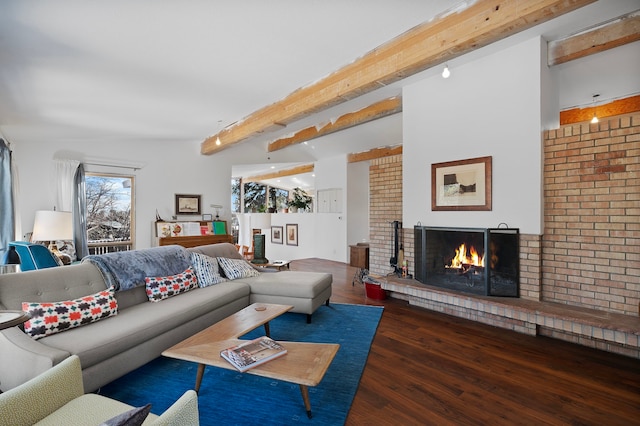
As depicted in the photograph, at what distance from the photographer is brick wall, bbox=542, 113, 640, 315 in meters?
2.70

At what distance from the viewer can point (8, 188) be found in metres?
3.90

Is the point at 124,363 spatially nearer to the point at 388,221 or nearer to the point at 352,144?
the point at 388,221

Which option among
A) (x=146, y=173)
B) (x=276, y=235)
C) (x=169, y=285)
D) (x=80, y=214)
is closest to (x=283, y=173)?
(x=276, y=235)

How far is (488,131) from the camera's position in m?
3.34

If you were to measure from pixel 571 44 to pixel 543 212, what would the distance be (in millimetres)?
1619

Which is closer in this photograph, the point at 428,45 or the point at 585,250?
the point at 428,45

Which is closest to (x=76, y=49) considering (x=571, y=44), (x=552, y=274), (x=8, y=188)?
(x=8, y=188)

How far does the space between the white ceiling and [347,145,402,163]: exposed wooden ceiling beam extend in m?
2.41

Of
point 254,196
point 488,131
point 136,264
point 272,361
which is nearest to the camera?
point 272,361

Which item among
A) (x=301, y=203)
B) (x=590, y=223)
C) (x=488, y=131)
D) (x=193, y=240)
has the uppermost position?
(x=488, y=131)

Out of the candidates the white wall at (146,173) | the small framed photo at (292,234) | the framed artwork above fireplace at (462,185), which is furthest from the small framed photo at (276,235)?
the framed artwork above fireplace at (462,185)

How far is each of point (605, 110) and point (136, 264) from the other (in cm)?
633

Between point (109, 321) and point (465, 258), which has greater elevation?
point (465, 258)

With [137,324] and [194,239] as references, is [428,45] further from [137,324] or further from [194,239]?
[194,239]
